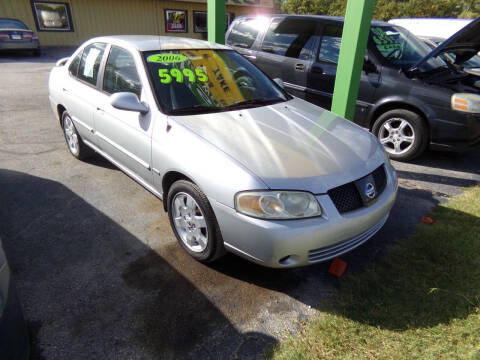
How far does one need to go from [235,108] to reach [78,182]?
2228mm

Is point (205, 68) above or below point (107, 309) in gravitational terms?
above

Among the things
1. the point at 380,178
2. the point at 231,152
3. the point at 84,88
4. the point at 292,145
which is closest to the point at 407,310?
the point at 380,178

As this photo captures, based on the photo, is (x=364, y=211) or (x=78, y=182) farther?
(x=78, y=182)

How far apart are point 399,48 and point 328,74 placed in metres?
1.20

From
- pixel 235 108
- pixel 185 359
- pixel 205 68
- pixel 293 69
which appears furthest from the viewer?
pixel 293 69

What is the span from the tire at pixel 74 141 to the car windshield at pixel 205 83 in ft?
5.95

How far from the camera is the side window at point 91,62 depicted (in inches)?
144

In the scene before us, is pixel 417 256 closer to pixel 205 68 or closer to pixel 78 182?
pixel 205 68

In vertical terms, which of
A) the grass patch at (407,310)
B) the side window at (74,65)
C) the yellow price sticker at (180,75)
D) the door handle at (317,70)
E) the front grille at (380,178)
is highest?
the yellow price sticker at (180,75)

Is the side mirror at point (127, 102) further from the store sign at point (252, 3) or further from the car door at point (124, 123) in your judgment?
the store sign at point (252, 3)

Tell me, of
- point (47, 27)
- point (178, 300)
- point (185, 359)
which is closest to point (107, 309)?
point (178, 300)

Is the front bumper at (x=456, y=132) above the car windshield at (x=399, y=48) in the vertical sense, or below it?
below

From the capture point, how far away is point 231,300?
→ 234 cm

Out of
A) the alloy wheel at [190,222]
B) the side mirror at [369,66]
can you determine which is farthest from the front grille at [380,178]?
the side mirror at [369,66]
